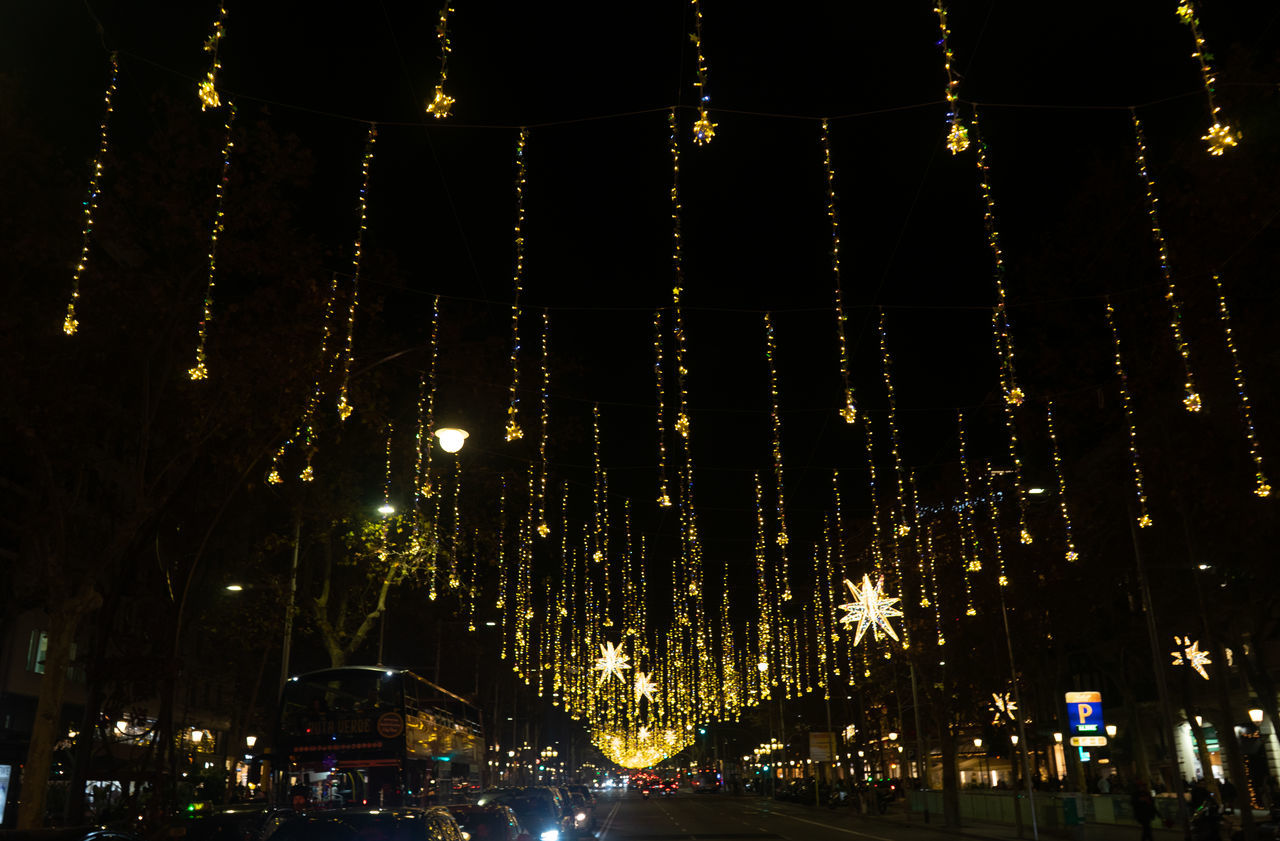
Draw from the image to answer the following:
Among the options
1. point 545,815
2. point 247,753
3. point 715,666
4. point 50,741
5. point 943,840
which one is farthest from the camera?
point 715,666

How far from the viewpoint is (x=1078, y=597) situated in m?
32.5

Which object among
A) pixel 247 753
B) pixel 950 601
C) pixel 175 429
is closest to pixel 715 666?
pixel 247 753

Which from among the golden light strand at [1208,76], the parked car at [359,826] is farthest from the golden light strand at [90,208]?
the golden light strand at [1208,76]

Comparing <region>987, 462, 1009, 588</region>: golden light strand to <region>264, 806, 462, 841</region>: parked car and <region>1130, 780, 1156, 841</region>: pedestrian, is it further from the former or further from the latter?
<region>264, 806, 462, 841</region>: parked car

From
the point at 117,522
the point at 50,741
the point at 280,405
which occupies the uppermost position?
the point at 280,405

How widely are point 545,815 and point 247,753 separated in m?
38.3

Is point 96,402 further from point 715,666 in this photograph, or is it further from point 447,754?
point 715,666

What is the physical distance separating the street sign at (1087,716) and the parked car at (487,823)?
52.7ft

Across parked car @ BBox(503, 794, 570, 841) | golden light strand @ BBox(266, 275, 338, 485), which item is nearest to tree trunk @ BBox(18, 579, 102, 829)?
golden light strand @ BBox(266, 275, 338, 485)

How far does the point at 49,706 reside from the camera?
15.8 meters

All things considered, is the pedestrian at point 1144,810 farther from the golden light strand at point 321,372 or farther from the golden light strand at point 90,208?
the golden light strand at point 90,208

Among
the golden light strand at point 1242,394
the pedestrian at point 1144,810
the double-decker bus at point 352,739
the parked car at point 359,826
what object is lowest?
the pedestrian at point 1144,810

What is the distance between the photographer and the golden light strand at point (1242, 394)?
17.1 meters

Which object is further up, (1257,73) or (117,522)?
(1257,73)
